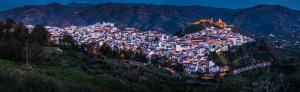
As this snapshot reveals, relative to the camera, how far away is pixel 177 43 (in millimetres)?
126812

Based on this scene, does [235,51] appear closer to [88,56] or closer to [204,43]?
[204,43]

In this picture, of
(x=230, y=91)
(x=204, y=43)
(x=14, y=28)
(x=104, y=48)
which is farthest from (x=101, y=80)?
(x=204, y=43)

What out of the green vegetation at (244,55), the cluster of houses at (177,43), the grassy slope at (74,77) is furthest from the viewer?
the cluster of houses at (177,43)

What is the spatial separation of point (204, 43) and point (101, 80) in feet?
276

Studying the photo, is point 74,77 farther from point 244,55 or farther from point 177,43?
point 177,43

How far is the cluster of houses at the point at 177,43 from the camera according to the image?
97.7 meters

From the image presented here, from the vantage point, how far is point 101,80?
40.9m

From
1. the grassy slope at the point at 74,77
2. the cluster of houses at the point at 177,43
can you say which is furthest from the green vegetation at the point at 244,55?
the grassy slope at the point at 74,77

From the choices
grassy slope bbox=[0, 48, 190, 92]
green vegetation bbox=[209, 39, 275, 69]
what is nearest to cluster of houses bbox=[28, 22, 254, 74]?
green vegetation bbox=[209, 39, 275, 69]

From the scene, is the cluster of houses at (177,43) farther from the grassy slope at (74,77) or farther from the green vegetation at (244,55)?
the grassy slope at (74,77)

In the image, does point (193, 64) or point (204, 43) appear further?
point (204, 43)

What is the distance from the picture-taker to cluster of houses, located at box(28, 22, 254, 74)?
9768 centimetres

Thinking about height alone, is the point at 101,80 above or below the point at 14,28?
below

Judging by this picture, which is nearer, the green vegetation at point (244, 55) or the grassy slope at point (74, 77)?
the grassy slope at point (74, 77)
